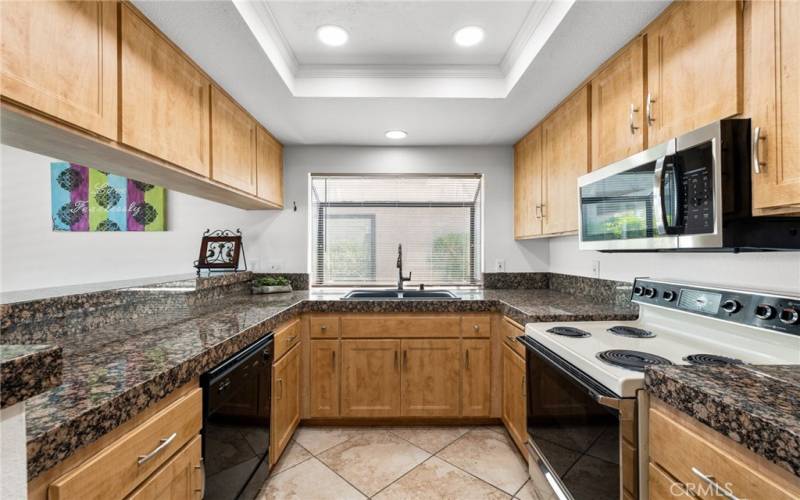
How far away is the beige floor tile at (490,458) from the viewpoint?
1.85 m

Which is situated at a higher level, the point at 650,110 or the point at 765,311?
the point at 650,110

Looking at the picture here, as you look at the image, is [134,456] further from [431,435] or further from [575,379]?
[431,435]

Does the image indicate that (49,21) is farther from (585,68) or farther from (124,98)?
(585,68)

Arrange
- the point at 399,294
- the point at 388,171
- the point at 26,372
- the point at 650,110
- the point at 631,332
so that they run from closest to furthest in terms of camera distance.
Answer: the point at 26,372
the point at 650,110
the point at 631,332
the point at 399,294
the point at 388,171

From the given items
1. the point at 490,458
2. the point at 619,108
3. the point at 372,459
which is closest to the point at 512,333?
the point at 490,458

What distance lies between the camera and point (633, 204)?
1441mm

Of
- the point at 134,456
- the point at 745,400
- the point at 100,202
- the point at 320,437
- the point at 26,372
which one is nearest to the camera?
the point at 26,372

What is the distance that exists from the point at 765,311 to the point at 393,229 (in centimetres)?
237

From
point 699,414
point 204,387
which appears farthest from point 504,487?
point 204,387

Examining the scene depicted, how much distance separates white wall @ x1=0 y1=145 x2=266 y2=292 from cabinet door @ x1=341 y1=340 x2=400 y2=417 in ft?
5.37

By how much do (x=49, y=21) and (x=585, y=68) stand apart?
215cm

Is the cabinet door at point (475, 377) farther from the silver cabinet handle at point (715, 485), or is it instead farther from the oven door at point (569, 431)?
the silver cabinet handle at point (715, 485)

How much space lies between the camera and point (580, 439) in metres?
1.26

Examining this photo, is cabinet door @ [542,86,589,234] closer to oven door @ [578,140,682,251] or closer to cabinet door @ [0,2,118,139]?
oven door @ [578,140,682,251]
